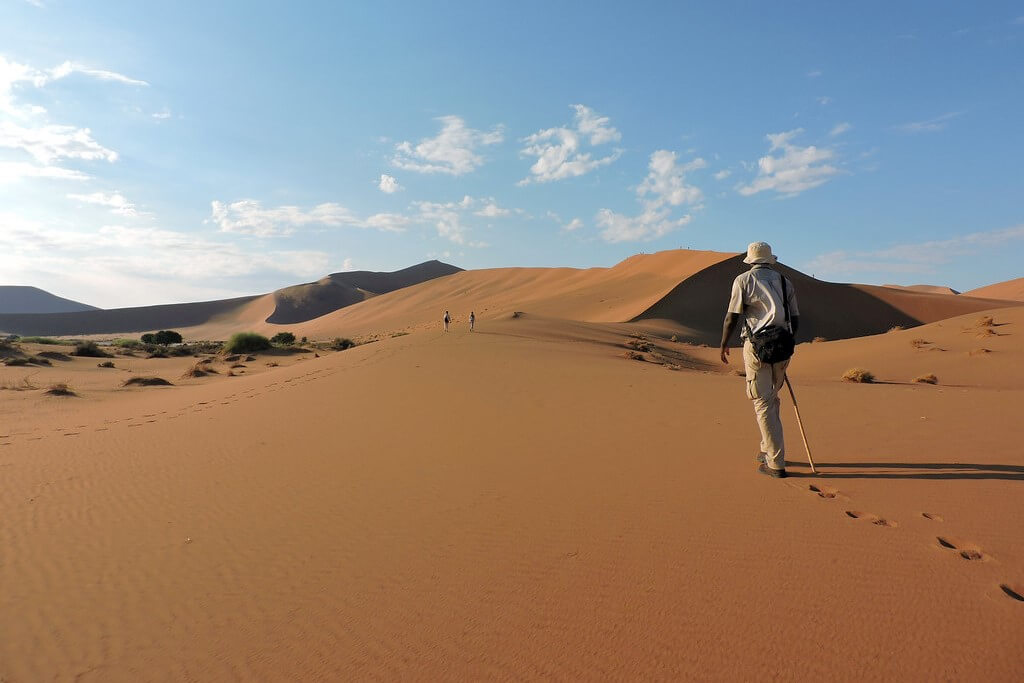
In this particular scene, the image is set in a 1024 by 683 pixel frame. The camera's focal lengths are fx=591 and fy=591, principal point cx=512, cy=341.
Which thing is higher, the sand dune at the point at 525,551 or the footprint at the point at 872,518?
the footprint at the point at 872,518

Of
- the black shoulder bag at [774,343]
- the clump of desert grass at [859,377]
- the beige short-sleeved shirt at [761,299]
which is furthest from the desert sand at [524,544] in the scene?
the clump of desert grass at [859,377]

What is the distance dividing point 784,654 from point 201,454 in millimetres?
6367

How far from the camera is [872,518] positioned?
12.0ft

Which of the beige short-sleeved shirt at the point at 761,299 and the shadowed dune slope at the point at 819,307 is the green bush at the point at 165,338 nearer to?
the shadowed dune slope at the point at 819,307

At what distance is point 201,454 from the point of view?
6.72 m

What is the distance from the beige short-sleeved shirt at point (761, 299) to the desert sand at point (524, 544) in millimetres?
1274

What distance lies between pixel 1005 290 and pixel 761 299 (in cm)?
10554

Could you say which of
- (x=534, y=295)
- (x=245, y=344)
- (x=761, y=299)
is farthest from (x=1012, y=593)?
(x=534, y=295)

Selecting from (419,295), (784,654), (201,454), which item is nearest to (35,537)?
(201,454)

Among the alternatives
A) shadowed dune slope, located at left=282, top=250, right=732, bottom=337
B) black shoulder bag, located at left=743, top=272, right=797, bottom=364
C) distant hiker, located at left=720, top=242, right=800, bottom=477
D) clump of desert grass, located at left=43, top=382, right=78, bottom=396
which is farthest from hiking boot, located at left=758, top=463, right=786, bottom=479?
shadowed dune slope, located at left=282, top=250, right=732, bottom=337

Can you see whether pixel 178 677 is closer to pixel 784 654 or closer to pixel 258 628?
pixel 258 628

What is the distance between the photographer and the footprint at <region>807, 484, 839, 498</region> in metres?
4.18

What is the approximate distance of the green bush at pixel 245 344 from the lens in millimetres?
31828

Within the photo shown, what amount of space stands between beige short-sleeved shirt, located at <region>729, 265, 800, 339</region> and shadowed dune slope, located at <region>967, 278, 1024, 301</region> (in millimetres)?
94242
